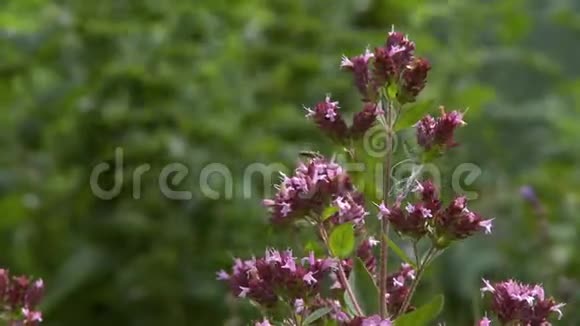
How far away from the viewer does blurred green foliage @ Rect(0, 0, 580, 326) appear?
2615 millimetres

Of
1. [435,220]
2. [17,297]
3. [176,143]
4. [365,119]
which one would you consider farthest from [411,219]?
[176,143]

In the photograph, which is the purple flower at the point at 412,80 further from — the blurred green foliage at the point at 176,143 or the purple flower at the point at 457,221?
the blurred green foliage at the point at 176,143

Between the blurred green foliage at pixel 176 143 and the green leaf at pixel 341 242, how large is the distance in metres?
1.28

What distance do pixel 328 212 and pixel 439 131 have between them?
158mm

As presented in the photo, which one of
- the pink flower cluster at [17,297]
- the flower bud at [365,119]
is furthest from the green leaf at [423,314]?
the pink flower cluster at [17,297]

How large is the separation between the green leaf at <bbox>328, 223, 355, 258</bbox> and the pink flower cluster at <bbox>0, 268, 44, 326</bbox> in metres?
0.34

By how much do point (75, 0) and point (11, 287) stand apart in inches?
66.0

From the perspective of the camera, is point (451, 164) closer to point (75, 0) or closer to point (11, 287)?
point (75, 0)

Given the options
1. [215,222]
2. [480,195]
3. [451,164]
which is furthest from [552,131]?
[215,222]

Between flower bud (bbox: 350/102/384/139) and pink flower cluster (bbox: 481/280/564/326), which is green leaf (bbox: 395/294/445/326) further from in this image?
flower bud (bbox: 350/102/384/139)

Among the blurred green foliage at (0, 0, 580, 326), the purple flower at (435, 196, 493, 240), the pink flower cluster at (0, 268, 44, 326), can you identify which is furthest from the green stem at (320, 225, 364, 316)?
the blurred green foliage at (0, 0, 580, 326)

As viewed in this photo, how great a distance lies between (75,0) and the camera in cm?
288

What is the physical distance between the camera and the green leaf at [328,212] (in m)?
1.19

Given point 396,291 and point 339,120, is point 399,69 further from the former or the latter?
point 396,291
